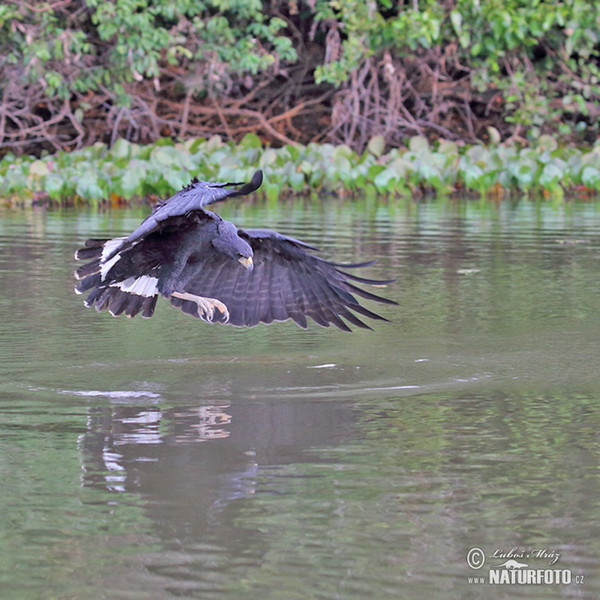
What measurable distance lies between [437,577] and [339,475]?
0.89 m

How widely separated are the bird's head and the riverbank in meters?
9.76

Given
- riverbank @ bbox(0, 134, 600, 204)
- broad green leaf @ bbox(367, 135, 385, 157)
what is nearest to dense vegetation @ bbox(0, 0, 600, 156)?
broad green leaf @ bbox(367, 135, 385, 157)

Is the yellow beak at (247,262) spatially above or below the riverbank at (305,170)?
below

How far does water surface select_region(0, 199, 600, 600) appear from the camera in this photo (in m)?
2.88

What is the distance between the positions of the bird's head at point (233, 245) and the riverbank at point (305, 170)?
9762mm

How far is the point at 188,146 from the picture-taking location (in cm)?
1748

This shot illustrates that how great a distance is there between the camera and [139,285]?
564 centimetres

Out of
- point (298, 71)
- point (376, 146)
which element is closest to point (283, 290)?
point (376, 146)

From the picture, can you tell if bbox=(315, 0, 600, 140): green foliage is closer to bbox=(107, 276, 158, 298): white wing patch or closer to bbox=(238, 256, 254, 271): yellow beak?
bbox=(107, 276, 158, 298): white wing patch

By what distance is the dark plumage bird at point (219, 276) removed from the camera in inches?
212

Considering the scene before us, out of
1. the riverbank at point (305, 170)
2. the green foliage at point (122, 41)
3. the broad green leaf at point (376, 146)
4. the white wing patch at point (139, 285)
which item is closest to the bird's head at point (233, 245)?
the white wing patch at point (139, 285)

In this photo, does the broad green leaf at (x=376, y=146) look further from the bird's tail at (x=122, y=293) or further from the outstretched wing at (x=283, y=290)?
the bird's tail at (x=122, y=293)

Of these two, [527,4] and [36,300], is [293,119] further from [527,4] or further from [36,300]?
[36,300]

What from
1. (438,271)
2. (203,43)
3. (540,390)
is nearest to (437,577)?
(540,390)
